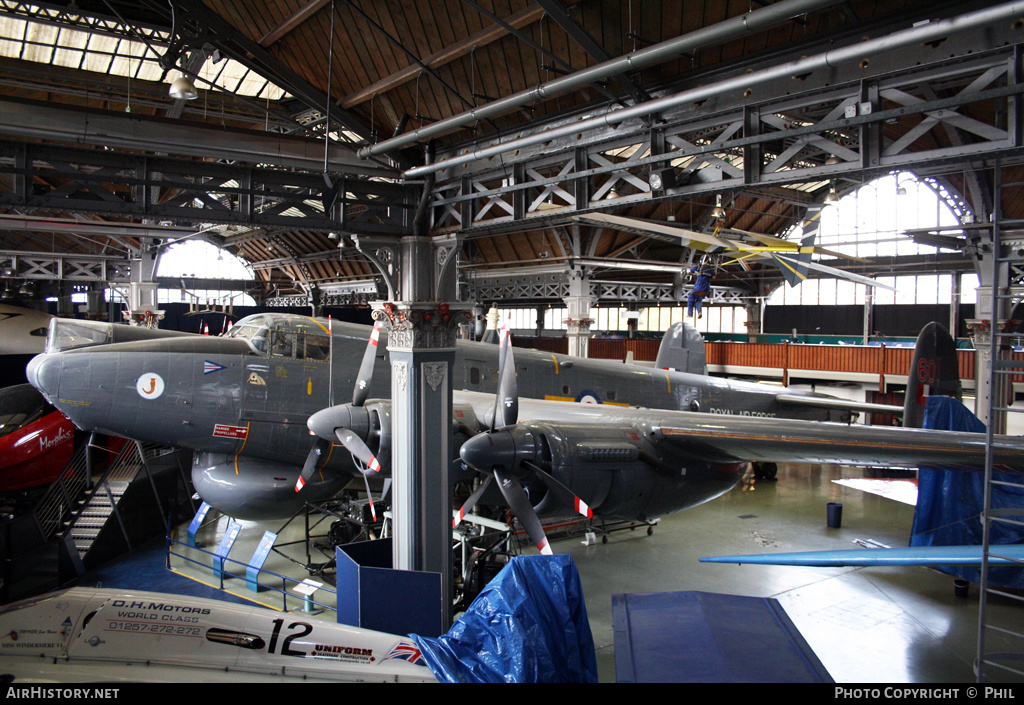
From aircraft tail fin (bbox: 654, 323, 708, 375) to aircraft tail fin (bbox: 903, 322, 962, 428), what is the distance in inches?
315

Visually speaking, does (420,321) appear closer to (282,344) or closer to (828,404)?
(282,344)

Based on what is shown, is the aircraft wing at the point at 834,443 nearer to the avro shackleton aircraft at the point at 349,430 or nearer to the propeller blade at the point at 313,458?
the avro shackleton aircraft at the point at 349,430

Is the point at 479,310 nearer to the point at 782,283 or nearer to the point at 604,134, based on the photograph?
the point at 782,283

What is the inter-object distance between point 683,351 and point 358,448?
44.9 ft

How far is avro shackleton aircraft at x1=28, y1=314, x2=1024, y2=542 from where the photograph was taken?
912 centimetres

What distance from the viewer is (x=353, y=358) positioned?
12.3 meters

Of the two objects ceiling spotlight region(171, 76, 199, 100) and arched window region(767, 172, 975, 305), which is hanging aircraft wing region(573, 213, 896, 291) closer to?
ceiling spotlight region(171, 76, 199, 100)

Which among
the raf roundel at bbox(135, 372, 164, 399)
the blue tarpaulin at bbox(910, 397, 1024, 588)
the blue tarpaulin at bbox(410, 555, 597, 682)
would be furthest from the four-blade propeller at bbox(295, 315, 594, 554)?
the blue tarpaulin at bbox(910, 397, 1024, 588)

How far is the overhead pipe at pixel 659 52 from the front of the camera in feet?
15.4

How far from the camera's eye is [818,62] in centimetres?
509

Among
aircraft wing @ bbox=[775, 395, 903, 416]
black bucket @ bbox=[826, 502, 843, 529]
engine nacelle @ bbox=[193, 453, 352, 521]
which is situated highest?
aircraft wing @ bbox=[775, 395, 903, 416]

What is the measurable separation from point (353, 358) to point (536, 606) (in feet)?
25.8

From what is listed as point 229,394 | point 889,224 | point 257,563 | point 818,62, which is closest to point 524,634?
point 818,62

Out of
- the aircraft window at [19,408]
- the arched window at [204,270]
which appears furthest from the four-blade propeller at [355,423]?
the arched window at [204,270]
